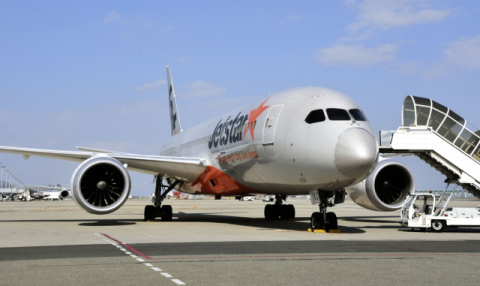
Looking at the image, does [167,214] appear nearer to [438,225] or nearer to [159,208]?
[159,208]

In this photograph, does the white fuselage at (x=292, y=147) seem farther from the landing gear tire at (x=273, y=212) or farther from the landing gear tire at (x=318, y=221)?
the landing gear tire at (x=273, y=212)

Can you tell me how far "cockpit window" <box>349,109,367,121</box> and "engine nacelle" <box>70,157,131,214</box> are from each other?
741 cm

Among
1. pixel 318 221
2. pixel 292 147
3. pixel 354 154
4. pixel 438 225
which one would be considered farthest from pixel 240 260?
pixel 438 225

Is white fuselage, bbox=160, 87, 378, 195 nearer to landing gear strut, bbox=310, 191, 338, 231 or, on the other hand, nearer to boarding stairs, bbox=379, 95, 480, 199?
landing gear strut, bbox=310, 191, 338, 231

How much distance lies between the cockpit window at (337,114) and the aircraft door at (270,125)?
161 cm

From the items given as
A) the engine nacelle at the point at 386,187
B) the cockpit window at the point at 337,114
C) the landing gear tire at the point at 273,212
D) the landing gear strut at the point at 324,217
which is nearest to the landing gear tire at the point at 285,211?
the landing gear tire at the point at 273,212

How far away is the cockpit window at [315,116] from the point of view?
42.2 feet

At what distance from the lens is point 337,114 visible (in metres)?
12.9

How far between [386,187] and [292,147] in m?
5.43

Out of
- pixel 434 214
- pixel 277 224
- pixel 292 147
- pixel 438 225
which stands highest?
pixel 292 147

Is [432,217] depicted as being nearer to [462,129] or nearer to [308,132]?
[462,129]

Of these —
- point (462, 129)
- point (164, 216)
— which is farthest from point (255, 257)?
point (164, 216)

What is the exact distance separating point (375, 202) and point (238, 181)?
4.34 metres

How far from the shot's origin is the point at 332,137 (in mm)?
12289
